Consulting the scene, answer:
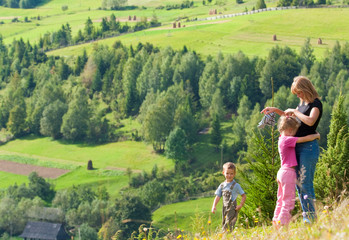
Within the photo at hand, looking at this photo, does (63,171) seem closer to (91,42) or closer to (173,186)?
(173,186)

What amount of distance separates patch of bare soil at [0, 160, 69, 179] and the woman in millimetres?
66510

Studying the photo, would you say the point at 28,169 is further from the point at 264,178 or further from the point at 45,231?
the point at 264,178

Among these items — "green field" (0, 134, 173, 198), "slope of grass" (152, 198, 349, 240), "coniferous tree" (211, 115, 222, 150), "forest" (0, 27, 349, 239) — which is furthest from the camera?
"coniferous tree" (211, 115, 222, 150)

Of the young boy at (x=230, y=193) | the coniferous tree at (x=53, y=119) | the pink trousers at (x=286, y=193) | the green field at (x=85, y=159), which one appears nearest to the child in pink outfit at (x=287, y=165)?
the pink trousers at (x=286, y=193)

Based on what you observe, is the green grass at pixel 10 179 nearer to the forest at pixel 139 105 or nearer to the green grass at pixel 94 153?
the forest at pixel 139 105

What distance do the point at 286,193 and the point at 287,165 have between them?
1.99 feet

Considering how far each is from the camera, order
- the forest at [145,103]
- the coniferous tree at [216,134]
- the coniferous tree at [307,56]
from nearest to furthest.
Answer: the forest at [145,103]
the coniferous tree at [216,134]
the coniferous tree at [307,56]

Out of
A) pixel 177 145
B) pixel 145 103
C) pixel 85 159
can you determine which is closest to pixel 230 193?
pixel 177 145

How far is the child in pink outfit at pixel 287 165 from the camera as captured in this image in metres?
11.2

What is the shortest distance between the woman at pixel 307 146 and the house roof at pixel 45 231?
177ft

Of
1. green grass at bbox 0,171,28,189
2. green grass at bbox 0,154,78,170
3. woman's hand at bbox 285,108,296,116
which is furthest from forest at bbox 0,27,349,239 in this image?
woman's hand at bbox 285,108,296,116

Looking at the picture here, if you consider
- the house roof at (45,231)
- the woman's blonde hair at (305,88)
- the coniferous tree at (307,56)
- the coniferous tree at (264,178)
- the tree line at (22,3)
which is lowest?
the house roof at (45,231)

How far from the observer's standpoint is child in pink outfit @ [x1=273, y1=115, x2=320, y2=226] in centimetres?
1121

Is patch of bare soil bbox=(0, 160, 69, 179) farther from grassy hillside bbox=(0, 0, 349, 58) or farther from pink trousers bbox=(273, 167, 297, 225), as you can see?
pink trousers bbox=(273, 167, 297, 225)
